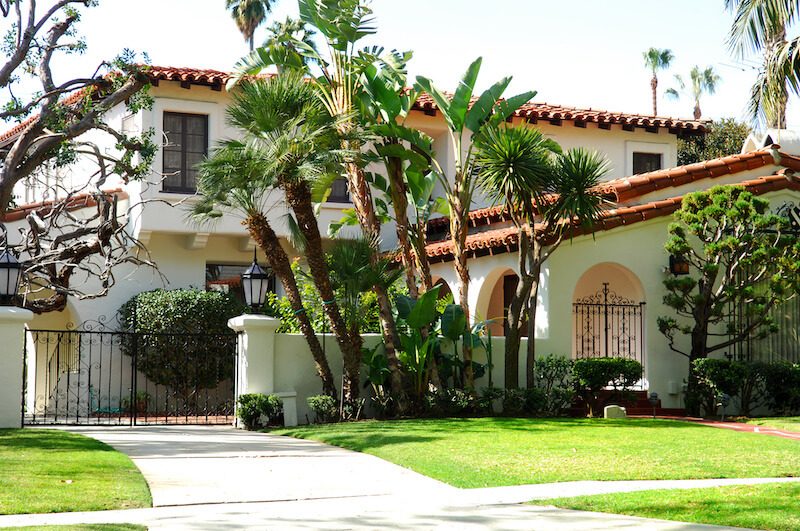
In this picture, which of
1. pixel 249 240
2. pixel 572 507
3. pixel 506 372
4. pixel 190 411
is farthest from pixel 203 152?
pixel 572 507

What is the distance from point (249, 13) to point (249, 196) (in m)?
19.1

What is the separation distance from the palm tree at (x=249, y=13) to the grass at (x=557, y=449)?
68.1 feet

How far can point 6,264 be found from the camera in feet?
41.7

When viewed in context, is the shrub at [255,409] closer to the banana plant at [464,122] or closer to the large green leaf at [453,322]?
the large green leaf at [453,322]

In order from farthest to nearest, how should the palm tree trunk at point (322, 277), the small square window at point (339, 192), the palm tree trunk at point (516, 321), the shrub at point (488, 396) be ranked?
the small square window at point (339, 192) < the palm tree trunk at point (516, 321) < the shrub at point (488, 396) < the palm tree trunk at point (322, 277)

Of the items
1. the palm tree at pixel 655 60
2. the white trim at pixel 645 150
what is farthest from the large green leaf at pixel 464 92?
the palm tree at pixel 655 60

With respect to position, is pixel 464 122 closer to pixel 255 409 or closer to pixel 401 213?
pixel 401 213

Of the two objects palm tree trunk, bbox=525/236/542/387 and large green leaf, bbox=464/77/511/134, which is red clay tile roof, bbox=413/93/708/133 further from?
palm tree trunk, bbox=525/236/542/387

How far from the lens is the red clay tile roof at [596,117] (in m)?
22.0

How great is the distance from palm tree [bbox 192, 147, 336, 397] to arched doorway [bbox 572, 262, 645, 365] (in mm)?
4937

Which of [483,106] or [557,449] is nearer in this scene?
[557,449]

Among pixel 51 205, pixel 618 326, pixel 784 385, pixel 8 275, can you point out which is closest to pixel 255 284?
pixel 8 275

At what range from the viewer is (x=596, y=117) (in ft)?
73.8

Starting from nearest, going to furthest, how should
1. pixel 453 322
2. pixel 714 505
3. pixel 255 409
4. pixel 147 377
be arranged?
pixel 714 505 < pixel 255 409 < pixel 453 322 < pixel 147 377
